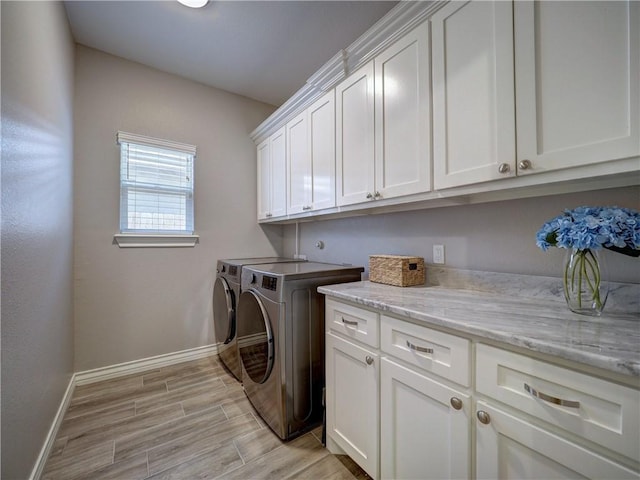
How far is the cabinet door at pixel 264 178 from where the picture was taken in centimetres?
284

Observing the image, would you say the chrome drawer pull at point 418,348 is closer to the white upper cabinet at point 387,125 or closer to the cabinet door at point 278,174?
the white upper cabinet at point 387,125

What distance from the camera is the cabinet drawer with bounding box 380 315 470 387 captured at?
90cm

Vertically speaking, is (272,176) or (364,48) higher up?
(364,48)

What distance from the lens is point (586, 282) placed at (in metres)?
0.96

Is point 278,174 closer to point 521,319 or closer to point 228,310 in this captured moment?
point 228,310

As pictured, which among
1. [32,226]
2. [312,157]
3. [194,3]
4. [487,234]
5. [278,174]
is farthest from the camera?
[278,174]

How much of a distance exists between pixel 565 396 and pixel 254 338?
1585mm

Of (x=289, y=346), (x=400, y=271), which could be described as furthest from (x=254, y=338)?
(x=400, y=271)

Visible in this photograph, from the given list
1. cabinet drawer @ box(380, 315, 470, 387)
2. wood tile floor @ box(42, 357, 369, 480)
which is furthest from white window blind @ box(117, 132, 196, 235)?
cabinet drawer @ box(380, 315, 470, 387)

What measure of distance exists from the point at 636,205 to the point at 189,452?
2373mm

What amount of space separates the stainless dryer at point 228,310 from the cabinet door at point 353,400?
1.03 m

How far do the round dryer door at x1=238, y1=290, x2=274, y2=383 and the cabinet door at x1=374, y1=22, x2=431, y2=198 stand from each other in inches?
41.6

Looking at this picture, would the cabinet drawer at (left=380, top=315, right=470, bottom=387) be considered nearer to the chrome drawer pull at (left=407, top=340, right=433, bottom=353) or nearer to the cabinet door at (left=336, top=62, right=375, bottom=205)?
the chrome drawer pull at (left=407, top=340, right=433, bottom=353)

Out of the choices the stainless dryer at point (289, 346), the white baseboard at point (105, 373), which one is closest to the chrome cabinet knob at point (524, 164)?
the stainless dryer at point (289, 346)
